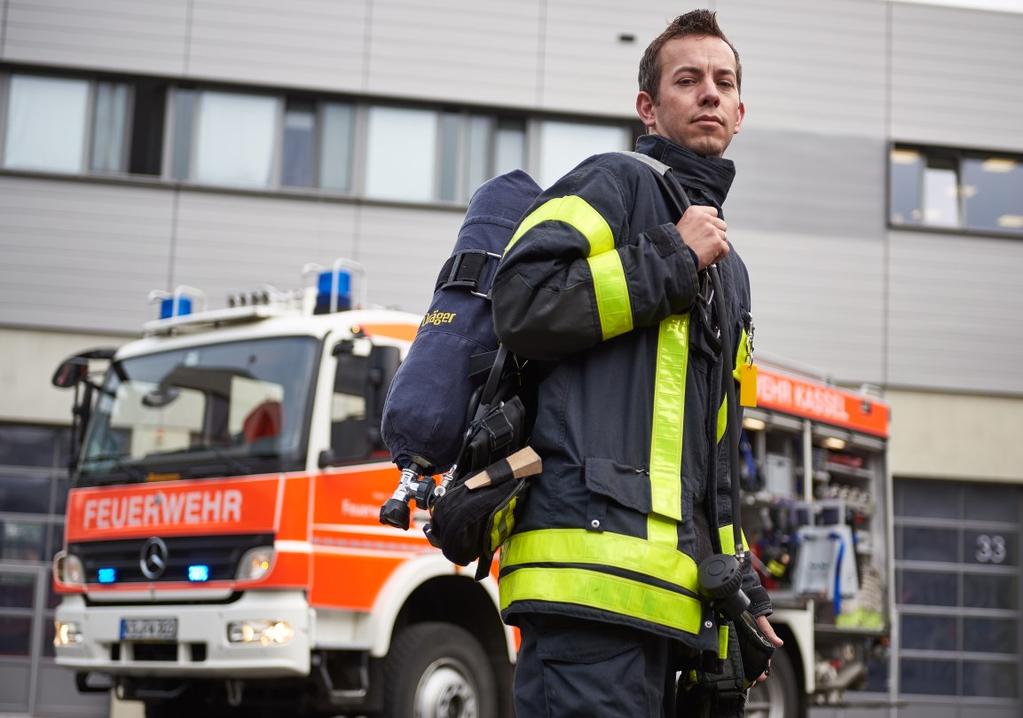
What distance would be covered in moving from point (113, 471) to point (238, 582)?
55.3 inches

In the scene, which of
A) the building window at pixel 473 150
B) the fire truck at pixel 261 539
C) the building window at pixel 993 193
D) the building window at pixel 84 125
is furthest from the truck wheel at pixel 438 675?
the building window at pixel 993 193

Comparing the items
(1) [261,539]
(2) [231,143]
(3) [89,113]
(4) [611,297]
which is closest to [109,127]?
(3) [89,113]

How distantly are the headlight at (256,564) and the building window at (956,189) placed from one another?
521 inches

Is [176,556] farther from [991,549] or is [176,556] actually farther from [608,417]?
[991,549]

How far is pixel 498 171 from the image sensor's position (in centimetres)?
1833

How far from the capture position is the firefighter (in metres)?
2.62

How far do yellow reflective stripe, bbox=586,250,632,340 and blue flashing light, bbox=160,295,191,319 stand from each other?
749cm

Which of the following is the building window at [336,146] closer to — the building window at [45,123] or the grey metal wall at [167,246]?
the grey metal wall at [167,246]

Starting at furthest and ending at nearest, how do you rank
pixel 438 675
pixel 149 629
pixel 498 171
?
pixel 498 171, pixel 438 675, pixel 149 629

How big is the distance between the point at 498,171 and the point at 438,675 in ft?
34.1

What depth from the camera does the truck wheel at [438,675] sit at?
8.64 meters

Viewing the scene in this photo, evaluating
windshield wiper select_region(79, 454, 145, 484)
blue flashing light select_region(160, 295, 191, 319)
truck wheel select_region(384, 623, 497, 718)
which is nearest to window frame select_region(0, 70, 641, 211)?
blue flashing light select_region(160, 295, 191, 319)

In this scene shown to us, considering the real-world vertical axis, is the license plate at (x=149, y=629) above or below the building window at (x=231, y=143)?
below

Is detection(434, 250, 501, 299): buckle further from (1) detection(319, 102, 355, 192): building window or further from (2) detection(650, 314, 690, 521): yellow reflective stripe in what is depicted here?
(1) detection(319, 102, 355, 192): building window
